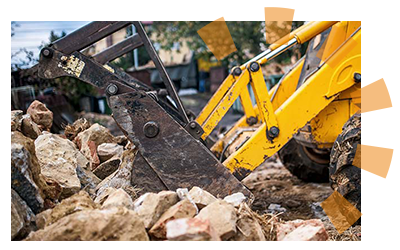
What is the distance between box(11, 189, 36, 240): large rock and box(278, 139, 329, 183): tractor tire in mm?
3827

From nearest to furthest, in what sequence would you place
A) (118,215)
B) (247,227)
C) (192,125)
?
(118,215)
(247,227)
(192,125)

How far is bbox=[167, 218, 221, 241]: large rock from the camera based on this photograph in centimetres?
238

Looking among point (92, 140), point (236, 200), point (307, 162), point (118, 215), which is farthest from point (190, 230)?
point (307, 162)

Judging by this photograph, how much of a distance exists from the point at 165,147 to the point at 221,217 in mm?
1103

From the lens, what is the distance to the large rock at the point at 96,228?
2453 millimetres

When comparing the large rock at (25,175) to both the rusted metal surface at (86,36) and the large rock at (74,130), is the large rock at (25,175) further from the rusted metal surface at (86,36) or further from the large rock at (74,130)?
the large rock at (74,130)

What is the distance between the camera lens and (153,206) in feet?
9.12

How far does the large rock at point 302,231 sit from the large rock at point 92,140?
7.17 ft

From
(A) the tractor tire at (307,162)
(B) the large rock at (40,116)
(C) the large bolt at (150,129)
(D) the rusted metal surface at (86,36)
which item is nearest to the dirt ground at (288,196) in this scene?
(A) the tractor tire at (307,162)

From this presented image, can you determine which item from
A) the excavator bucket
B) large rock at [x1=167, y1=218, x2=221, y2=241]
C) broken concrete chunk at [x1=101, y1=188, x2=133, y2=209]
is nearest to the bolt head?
the excavator bucket

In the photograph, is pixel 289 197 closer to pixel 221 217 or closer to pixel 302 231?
pixel 302 231

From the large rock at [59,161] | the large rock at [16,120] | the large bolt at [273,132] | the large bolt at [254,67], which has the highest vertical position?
the large bolt at [254,67]

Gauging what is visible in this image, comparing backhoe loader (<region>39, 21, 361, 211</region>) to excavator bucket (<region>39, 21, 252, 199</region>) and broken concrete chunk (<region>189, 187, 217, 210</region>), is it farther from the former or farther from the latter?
broken concrete chunk (<region>189, 187, 217, 210</region>)

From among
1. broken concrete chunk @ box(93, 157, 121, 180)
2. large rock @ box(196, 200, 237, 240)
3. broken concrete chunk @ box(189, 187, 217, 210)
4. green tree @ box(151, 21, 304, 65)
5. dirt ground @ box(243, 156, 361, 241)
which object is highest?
green tree @ box(151, 21, 304, 65)
